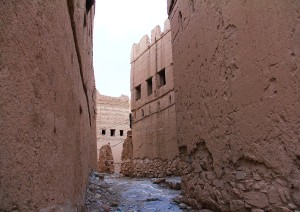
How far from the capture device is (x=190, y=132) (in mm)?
4379

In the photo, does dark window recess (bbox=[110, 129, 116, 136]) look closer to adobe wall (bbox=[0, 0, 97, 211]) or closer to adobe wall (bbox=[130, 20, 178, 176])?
adobe wall (bbox=[130, 20, 178, 176])

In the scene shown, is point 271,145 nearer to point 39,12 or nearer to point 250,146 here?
point 250,146

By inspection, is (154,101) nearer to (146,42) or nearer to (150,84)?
(150,84)

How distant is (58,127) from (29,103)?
532 mm

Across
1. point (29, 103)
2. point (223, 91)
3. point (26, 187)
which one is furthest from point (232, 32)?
point (26, 187)

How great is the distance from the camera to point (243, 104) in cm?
287

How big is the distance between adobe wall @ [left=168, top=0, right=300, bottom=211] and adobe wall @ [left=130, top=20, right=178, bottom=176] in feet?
17.6

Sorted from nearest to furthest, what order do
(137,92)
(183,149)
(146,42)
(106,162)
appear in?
(183,149) < (146,42) < (137,92) < (106,162)

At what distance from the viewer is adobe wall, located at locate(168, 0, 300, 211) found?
7.34 ft

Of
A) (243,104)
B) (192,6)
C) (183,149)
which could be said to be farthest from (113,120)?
(243,104)

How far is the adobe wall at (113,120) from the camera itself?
21.8 meters

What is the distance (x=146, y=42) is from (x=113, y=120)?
36.6ft

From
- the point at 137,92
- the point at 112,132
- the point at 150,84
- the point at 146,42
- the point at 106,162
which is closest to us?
the point at 150,84

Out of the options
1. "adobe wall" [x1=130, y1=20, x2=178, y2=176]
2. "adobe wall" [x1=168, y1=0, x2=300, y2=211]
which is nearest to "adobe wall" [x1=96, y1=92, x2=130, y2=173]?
"adobe wall" [x1=130, y1=20, x2=178, y2=176]
